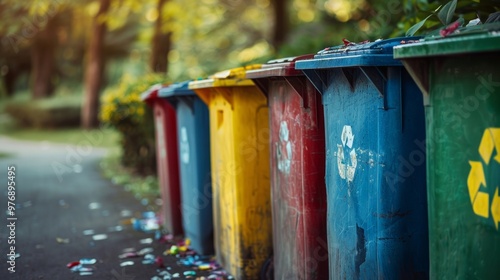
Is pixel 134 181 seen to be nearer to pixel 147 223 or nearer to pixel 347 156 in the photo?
pixel 147 223

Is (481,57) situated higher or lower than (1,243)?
higher

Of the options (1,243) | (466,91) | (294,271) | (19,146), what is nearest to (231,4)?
(19,146)

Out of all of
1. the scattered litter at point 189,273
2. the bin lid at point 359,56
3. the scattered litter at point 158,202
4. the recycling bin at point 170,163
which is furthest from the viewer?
the scattered litter at point 158,202

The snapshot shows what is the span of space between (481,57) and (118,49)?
3219 cm

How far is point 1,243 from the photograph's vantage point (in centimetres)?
742

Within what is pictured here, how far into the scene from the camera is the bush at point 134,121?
41.0 feet

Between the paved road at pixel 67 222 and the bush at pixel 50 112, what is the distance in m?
12.0

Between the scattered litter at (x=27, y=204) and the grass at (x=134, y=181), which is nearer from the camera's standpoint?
the scattered litter at (x=27, y=204)

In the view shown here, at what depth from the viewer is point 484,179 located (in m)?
3.13

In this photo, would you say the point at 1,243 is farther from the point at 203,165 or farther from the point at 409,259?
the point at 409,259

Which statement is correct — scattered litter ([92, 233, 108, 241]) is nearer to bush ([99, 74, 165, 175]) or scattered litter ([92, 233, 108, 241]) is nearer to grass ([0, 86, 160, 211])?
grass ([0, 86, 160, 211])

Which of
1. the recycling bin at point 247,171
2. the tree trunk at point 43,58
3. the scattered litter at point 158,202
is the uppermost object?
the tree trunk at point 43,58

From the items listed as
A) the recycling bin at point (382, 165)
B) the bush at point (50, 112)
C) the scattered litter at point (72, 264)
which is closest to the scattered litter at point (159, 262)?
the scattered litter at point (72, 264)

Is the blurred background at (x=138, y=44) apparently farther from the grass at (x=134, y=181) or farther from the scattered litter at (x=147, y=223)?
the scattered litter at (x=147, y=223)
